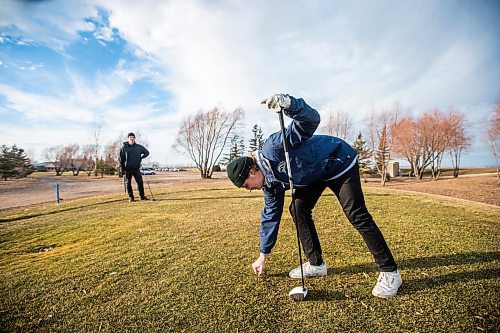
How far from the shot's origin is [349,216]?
8.70 ft

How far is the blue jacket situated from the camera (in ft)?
8.34

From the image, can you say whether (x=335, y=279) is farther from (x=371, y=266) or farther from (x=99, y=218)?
(x=99, y=218)

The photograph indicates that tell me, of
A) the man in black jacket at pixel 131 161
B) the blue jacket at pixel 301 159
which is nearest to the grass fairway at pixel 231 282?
the blue jacket at pixel 301 159

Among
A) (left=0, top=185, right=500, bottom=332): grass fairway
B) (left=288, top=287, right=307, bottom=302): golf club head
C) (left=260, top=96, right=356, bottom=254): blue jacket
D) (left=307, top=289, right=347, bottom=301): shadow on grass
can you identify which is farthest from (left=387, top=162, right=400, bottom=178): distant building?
(left=288, top=287, right=307, bottom=302): golf club head

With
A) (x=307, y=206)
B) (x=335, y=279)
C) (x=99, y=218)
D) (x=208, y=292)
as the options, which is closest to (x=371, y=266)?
(x=335, y=279)

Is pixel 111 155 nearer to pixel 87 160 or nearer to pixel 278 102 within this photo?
pixel 87 160

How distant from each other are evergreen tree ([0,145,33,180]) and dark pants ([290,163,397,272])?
41.9 m

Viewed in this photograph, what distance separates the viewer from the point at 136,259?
3424mm

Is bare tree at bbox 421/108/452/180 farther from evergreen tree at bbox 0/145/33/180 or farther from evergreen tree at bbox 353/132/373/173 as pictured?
evergreen tree at bbox 0/145/33/180

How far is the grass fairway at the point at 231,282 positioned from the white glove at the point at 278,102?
185 centimetres

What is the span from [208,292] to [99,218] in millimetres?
4720

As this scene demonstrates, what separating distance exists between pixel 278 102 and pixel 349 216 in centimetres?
139

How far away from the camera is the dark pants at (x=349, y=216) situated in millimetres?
2551

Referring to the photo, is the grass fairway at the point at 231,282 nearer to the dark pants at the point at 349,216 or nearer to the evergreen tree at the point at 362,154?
the dark pants at the point at 349,216
